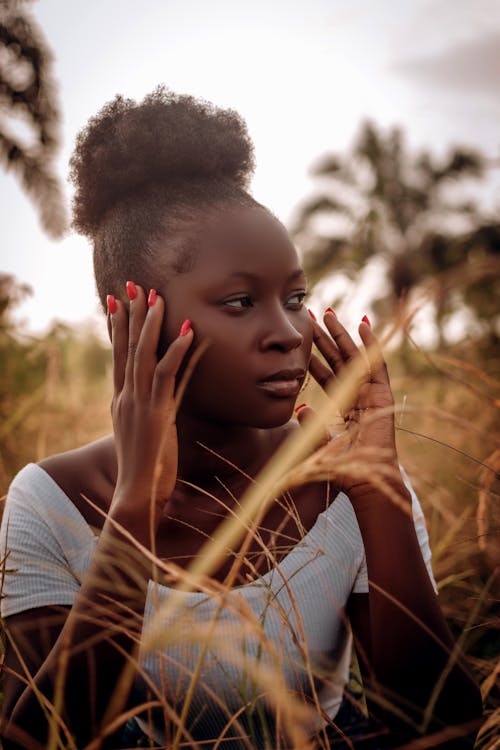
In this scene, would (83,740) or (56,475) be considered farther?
(56,475)

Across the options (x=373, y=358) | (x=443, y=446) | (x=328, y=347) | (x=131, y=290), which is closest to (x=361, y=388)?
(x=373, y=358)

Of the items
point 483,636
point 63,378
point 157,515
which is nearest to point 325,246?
point 63,378

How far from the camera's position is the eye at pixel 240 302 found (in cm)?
159

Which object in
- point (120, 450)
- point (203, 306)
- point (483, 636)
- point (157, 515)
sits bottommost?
point (483, 636)

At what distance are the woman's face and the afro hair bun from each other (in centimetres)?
27

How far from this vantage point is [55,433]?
4184 millimetres

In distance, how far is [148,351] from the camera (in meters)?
1.63

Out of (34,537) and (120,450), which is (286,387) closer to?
(120,450)

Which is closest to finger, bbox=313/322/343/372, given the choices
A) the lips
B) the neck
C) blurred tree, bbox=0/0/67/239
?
the lips

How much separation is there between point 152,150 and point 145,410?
2.47 ft

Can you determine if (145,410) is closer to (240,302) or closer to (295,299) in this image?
(240,302)

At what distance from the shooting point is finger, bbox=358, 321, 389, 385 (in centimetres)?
163

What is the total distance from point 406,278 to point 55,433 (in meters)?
16.3

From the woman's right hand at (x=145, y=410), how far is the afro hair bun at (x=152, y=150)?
14.0 inches
